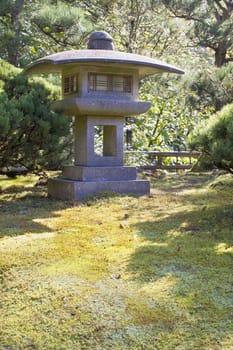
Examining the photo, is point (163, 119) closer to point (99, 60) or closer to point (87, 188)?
point (87, 188)

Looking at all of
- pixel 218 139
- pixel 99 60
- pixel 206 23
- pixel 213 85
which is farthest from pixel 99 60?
pixel 206 23

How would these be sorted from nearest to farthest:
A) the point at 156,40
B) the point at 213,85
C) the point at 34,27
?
the point at 213,85, the point at 34,27, the point at 156,40

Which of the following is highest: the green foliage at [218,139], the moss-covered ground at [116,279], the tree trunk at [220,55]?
the tree trunk at [220,55]

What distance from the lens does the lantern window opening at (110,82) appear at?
23.6 ft

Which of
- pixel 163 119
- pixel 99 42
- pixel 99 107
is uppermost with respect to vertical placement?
pixel 99 42

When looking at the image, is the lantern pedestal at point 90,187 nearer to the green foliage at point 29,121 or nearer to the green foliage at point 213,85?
the green foliage at point 29,121

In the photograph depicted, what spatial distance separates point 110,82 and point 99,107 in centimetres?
57

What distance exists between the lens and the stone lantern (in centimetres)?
695

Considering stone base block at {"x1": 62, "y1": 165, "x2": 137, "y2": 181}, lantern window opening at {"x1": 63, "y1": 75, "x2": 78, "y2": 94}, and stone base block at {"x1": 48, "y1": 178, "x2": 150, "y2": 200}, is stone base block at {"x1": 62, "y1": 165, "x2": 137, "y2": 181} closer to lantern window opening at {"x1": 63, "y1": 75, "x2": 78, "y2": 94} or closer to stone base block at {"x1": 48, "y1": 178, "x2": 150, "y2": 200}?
stone base block at {"x1": 48, "y1": 178, "x2": 150, "y2": 200}

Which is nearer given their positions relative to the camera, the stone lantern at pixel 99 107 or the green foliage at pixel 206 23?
the stone lantern at pixel 99 107

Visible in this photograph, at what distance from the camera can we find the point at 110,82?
7305 mm

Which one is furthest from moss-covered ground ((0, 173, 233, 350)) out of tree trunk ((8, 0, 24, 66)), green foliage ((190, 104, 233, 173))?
tree trunk ((8, 0, 24, 66))

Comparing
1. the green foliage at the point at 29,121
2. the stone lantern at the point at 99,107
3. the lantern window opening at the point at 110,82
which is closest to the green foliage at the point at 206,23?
the stone lantern at the point at 99,107

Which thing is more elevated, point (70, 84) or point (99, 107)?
point (70, 84)
